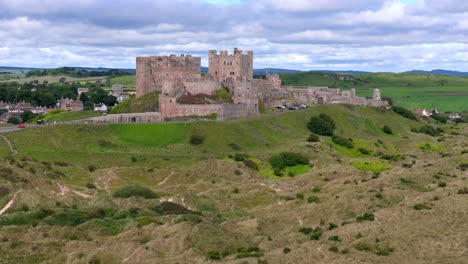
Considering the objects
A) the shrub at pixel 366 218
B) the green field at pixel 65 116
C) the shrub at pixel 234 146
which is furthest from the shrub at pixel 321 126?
the shrub at pixel 366 218

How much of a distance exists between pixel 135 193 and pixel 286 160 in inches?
1311

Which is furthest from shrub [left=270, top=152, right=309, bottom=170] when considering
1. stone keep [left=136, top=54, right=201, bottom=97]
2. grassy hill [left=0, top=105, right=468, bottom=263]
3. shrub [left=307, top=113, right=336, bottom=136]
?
stone keep [left=136, top=54, right=201, bottom=97]

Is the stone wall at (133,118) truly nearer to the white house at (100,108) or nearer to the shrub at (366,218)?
the white house at (100,108)

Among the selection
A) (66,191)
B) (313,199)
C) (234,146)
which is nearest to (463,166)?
(313,199)

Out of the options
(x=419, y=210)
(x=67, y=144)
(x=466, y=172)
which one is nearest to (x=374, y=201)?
(x=419, y=210)

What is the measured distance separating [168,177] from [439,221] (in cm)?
4563

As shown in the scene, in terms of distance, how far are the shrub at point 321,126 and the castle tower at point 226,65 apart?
49.7 ft

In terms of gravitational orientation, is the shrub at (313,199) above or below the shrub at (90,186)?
above

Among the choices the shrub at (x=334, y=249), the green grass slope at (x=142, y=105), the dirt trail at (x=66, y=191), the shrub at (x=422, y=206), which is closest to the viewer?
the shrub at (x=334, y=249)

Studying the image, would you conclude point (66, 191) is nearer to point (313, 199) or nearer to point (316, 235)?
point (313, 199)

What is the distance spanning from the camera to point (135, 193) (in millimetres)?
72625

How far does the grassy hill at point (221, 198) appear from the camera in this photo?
45.2 metres

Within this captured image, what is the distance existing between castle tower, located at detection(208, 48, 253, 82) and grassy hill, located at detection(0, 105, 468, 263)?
1348 cm

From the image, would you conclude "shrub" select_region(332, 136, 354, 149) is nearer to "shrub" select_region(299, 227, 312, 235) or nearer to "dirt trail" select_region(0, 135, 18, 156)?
"dirt trail" select_region(0, 135, 18, 156)
